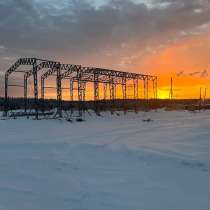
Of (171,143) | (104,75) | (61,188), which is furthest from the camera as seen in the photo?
(104,75)

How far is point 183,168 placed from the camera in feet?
37.4

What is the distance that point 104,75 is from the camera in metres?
49.1

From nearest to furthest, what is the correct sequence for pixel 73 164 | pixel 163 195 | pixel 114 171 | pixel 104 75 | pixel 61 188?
pixel 163 195
pixel 61 188
pixel 114 171
pixel 73 164
pixel 104 75

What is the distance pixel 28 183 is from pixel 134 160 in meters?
3.92

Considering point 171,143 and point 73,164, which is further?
point 171,143

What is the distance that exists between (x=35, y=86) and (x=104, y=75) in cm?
1358

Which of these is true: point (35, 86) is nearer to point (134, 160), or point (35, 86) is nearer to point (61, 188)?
point (134, 160)

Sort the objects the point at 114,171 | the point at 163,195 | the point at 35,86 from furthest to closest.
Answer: the point at 35,86, the point at 114,171, the point at 163,195

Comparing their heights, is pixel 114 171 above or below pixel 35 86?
below

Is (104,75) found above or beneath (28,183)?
above

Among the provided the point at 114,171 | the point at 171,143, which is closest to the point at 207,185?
the point at 114,171

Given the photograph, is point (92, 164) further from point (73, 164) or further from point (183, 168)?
point (183, 168)

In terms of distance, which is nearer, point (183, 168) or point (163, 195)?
point (163, 195)

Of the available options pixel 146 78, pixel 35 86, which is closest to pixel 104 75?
pixel 146 78
